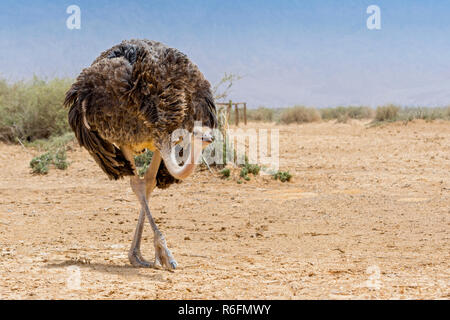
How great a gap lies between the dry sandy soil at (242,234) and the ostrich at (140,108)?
2.82 ft

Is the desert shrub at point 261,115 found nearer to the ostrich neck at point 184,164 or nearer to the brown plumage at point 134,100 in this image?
the brown plumage at point 134,100

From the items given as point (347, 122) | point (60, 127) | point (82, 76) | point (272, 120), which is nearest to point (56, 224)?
point (82, 76)

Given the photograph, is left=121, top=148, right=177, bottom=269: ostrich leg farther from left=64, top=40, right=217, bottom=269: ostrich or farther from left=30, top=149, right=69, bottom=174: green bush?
left=30, top=149, right=69, bottom=174: green bush

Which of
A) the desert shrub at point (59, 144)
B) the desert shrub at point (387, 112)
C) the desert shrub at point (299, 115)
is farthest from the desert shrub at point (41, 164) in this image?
the desert shrub at point (299, 115)

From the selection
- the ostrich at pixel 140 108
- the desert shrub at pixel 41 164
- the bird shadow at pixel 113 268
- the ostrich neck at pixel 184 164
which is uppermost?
the ostrich at pixel 140 108

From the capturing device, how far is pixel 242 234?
786 centimetres

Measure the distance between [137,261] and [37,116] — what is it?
16939 mm

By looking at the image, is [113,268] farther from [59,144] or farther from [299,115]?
[299,115]

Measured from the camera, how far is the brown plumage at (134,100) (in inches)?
214

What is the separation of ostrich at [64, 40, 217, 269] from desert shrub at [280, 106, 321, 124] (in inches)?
1519

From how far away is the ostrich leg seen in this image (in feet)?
18.9

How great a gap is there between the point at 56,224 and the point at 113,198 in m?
2.32
